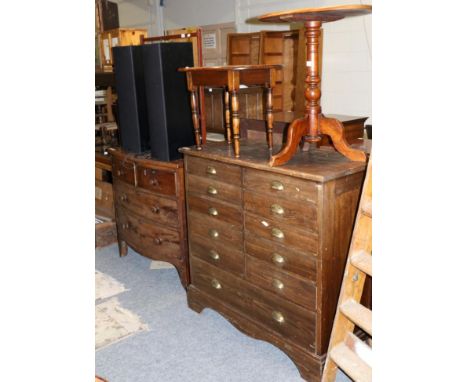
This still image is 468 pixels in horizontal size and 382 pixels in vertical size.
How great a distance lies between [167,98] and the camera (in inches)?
109

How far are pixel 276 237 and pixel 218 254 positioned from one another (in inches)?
19.4

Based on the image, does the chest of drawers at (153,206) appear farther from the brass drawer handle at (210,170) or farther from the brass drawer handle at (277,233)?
the brass drawer handle at (277,233)

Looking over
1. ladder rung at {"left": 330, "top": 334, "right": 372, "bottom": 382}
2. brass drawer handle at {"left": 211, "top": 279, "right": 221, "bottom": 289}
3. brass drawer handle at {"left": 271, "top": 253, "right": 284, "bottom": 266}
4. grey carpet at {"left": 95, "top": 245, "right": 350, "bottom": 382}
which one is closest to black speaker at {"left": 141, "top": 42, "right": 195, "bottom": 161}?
brass drawer handle at {"left": 211, "top": 279, "right": 221, "bottom": 289}

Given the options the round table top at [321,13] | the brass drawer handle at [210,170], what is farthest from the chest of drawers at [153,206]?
the round table top at [321,13]

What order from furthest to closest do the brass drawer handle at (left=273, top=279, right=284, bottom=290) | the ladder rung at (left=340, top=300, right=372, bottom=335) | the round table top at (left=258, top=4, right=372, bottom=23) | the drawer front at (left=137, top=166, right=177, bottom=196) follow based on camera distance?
the drawer front at (left=137, top=166, right=177, bottom=196)
the brass drawer handle at (left=273, top=279, right=284, bottom=290)
the ladder rung at (left=340, top=300, right=372, bottom=335)
the round table top at (left=258, top=4, right=372, bottom=23)

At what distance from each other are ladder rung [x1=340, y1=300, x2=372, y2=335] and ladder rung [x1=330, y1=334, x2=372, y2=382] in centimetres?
19

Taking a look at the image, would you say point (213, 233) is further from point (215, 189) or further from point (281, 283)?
point (281, 283)

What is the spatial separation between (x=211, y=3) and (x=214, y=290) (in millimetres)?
4300

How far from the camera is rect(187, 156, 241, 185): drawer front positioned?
2.30 meters

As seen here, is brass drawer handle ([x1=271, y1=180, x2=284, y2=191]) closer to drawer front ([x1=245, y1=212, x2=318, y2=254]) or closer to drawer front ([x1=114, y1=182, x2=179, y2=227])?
drawer front ([x1=245, y1=212, x2=318, y2=254])

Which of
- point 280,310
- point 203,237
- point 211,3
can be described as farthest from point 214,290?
point 211,3

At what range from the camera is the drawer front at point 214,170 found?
230 centimetres
